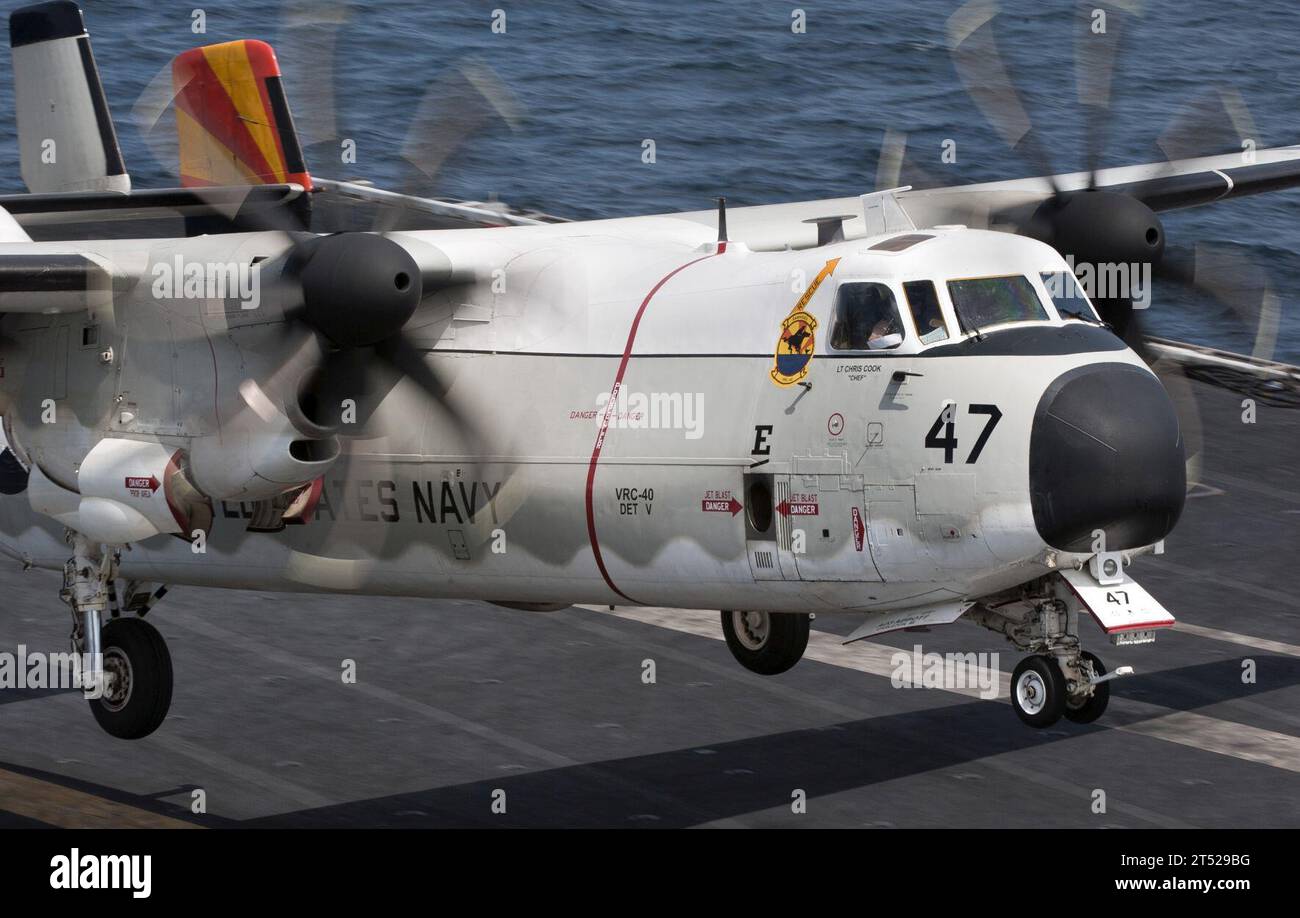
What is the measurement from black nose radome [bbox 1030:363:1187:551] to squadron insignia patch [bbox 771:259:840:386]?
2360 mm

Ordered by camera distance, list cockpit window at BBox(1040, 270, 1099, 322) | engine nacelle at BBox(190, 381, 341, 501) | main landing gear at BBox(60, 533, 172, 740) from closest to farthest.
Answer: cockpit window at BBox(1040, 270, 1099, 322), engine nacelle at BBox(190, 381, 341, 501), main landing gear at BBox(60, 533, 172, 740)

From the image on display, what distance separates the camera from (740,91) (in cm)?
6756

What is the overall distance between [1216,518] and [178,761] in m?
17.4

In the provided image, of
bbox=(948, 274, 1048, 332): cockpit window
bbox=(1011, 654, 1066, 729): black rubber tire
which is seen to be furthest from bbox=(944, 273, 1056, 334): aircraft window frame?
bbox=(1011, 654, 1066, 729): black rubber tire

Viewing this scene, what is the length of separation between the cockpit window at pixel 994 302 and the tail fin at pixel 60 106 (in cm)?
1362

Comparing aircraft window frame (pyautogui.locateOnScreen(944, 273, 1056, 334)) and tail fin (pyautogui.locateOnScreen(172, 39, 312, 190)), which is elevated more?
tail fin (pyautogui.locateOnScreen(172, 39, 312, 190))

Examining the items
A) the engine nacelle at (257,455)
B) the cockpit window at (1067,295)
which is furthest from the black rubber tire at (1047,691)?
the engine nacelle at (257,455)

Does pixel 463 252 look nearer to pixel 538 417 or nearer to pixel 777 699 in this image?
pixel 538 417

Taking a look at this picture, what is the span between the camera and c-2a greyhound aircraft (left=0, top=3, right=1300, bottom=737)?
52.3ft

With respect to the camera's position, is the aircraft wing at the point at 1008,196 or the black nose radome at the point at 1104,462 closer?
the black nose radome at the point at 1104,462

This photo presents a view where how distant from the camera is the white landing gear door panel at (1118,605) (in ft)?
50.9

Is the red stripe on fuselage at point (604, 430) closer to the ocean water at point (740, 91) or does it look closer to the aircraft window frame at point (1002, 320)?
the aircraft window frame at point (1002, 320)

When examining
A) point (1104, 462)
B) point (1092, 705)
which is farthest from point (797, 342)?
point (1092, 705)

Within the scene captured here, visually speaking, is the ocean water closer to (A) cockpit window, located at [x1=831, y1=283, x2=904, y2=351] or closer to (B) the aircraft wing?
(B) the aircraft wing
